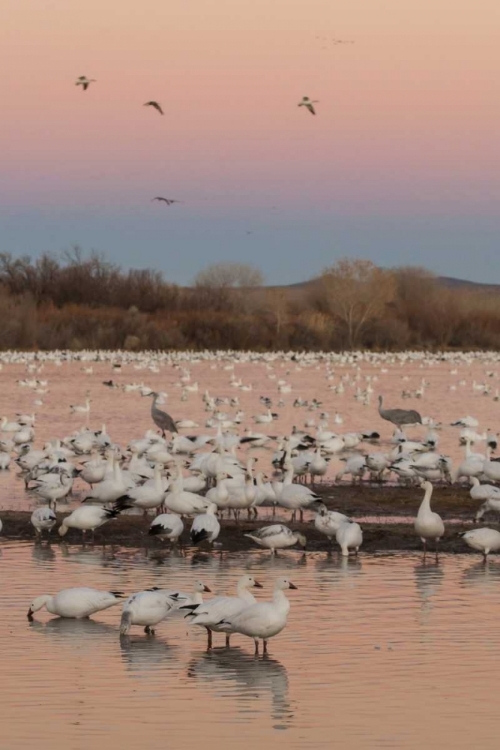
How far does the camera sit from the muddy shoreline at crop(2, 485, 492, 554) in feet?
51.9

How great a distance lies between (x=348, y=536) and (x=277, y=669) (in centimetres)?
466

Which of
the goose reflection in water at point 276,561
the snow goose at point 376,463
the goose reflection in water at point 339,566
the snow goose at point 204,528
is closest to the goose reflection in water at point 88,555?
the snow goose at point 204,528

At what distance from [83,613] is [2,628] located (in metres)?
0.68

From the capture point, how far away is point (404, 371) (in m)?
68.1

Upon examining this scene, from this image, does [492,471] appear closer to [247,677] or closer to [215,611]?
[215,611]

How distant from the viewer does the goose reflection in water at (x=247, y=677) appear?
365 inches

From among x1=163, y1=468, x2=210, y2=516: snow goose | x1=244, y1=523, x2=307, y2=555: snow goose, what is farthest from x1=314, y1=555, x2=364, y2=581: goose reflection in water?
x1=163, y1=468, x2=210, y2=516: snow goose

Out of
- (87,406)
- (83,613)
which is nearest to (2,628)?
(83,613)

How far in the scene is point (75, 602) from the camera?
1171 centimetres

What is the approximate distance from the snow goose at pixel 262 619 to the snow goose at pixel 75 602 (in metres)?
1.38

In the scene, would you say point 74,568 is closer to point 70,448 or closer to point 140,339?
point 70,448

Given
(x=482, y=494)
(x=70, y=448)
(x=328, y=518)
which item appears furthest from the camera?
(x=70, y=448)

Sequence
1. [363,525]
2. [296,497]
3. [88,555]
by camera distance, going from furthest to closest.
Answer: [363,525] → [296,497] → [88,555]

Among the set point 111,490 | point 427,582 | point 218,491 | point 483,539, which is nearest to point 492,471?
point 218,491
